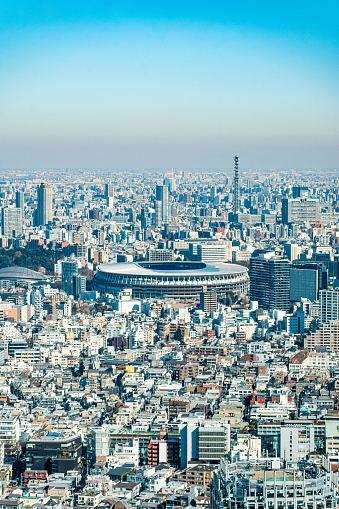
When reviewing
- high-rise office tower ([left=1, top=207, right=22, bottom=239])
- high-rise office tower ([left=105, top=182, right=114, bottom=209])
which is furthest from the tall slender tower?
high-rise office tower ([left=1, top=207, right=22, bottom=239])

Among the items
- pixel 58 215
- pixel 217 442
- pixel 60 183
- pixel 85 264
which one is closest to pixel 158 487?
pixel 217 442

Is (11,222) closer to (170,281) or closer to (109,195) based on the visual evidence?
(170,281)

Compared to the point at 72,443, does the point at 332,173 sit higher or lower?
higher

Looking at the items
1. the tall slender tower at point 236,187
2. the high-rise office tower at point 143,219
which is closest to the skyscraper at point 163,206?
the high-rise office tower at point 143,219

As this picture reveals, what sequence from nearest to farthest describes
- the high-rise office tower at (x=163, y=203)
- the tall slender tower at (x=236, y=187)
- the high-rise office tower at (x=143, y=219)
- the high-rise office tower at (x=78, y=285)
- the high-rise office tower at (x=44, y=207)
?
the high-rise office tower at (x=78, y=285) < the high-rise office tower at (x=143, y=219) < the high-rise office tower at (x=44, y=207) < the high-rise office tower at (x=163, y=203) < the tall slender tower at (x=236, y=187)

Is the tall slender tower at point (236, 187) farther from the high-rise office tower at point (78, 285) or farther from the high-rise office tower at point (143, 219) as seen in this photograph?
the high-rise office tower at point (78, 285)

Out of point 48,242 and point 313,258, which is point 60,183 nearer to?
point 48,242

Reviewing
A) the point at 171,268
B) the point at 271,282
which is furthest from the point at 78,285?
the point at 271,282
